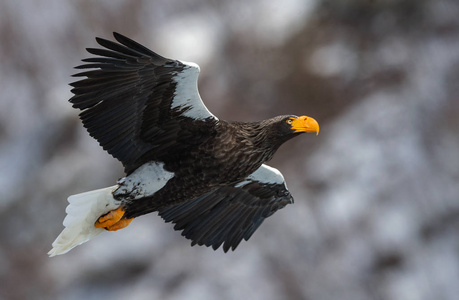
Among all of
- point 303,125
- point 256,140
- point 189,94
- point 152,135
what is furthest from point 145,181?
point 303,125

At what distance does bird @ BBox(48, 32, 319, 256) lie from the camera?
17.7ft

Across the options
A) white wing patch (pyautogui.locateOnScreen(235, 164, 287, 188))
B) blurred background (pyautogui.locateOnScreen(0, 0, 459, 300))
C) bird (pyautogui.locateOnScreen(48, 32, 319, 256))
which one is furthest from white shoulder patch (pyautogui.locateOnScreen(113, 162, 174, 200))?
blurred background (pyautogui.locateOnScreen(0, 0, 459, 300))

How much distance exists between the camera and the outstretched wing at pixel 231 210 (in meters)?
6.57

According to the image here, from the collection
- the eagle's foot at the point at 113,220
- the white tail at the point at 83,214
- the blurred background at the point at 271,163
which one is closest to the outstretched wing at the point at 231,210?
the eagle's foot at the point at 113,220

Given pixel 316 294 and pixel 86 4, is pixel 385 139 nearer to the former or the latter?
pixel 316 294

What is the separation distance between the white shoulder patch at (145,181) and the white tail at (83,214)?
0.14 m

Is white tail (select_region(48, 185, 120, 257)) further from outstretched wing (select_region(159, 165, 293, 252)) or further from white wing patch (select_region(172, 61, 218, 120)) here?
white wing patch (select_region(172, 61, 218, 120))

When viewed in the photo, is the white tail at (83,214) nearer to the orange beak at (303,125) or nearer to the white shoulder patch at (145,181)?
the white shoulder patch at (145,181)

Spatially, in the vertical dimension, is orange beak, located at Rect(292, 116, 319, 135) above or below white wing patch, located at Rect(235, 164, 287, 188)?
above

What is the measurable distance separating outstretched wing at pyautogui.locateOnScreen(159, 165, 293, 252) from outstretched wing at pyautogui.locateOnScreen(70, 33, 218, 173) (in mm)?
913

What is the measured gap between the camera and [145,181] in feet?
19.1

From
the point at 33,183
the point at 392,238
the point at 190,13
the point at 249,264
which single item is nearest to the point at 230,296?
the point at 249,264

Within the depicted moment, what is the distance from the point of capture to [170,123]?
18.7 feet

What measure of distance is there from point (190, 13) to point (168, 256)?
321cm
